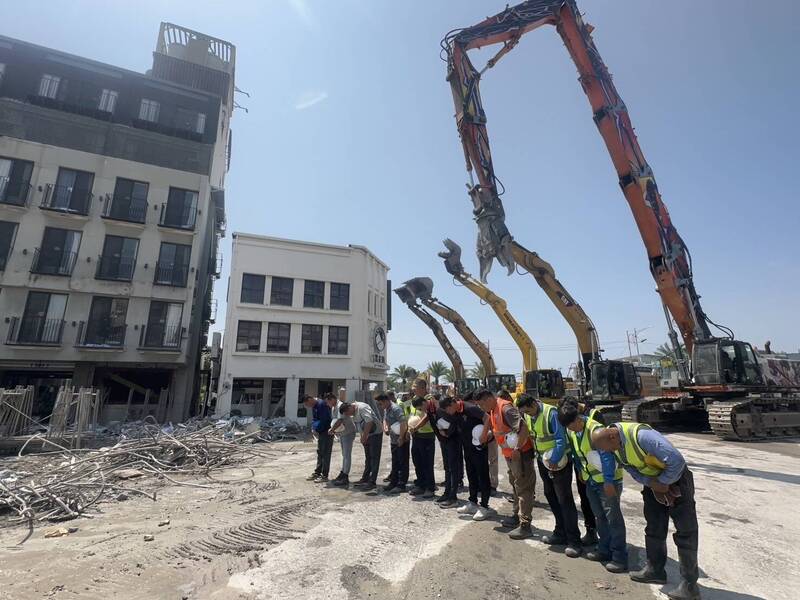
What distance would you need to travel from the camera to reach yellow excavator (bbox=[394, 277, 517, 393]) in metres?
22.7

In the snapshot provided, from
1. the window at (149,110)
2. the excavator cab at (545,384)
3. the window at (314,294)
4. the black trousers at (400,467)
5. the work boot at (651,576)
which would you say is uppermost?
the window at (149,110)

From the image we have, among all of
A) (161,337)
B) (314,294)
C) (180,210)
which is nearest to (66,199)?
(180,210)

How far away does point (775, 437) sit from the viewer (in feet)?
46.6

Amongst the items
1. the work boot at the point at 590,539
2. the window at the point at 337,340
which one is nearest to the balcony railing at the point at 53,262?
the window at the point at 337,340

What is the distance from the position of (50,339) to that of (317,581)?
2249 centimetres

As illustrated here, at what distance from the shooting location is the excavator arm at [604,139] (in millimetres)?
14500

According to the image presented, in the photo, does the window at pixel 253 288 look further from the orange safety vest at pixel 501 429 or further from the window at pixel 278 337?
the orange safety vest at pixel 501 429

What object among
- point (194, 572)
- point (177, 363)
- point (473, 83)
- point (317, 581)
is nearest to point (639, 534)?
point (317, 581)

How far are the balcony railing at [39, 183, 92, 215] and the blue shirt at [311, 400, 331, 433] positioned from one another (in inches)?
798

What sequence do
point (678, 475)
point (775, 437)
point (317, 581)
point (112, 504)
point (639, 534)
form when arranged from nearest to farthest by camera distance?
point (678, 475), point (317, 581), point (639, 534), point (112, 504), point (775, 437)

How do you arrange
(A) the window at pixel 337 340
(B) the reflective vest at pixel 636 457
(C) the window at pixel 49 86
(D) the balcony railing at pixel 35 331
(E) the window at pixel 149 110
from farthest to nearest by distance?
(A) the window at pixel 337 340
(E) the window at pixel 149 110
(C) the window at pixel 49 86
(D) the balcony railing at pixel 35 331
(B) the reflective vest at pixel 636 457

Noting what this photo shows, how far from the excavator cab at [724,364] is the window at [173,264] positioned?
24.4 m

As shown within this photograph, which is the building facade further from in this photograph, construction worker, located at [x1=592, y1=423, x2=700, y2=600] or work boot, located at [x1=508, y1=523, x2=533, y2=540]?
construction worker, located at [x1=592, y1=423, x2=700, y2=600]

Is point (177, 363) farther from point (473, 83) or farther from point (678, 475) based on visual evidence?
point (678, 475)
